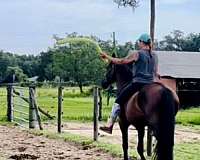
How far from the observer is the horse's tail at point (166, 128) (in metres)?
7.45

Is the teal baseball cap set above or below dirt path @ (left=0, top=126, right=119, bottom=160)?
above

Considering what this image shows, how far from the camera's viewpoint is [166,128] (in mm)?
7469

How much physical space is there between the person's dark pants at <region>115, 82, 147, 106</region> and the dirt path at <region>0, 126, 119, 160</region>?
1.46m

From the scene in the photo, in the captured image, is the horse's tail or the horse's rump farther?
the horse's rump

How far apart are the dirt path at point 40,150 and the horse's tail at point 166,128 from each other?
2427 mm

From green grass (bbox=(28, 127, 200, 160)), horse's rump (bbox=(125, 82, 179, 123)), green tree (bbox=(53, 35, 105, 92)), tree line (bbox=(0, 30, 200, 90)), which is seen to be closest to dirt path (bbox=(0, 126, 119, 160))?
green grass (bbox=(28, 127, 200, 160))

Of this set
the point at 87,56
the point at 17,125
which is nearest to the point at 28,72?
the point at 87,56

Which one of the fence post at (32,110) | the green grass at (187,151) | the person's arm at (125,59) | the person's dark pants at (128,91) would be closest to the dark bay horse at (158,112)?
the person's dark pants at (128,91)

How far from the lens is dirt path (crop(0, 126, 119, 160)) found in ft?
32.0

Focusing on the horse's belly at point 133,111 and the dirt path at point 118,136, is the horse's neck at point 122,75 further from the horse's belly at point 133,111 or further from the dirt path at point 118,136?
the dirt path at point 118,136

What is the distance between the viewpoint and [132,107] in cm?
836

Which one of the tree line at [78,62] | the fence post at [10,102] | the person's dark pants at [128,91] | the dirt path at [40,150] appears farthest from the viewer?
the tree line at [78,62]

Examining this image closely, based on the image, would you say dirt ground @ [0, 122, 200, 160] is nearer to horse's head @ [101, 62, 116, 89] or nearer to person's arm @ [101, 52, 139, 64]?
horse's head @ [101, 62, 116, 89]

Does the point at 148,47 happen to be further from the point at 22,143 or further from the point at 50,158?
the point at 22,143
